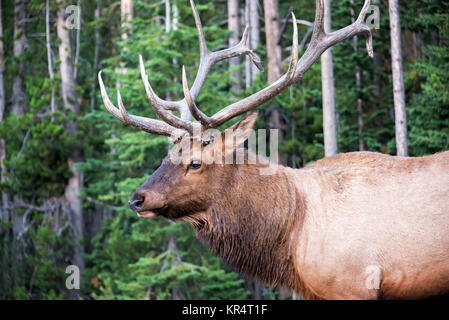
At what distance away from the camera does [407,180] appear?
4766 mm

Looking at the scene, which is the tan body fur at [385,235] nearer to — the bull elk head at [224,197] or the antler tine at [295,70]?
the bull elk head at [224,197]

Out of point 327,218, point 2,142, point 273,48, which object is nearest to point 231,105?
point 327,218

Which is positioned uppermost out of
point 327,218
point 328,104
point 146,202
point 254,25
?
point 254,25

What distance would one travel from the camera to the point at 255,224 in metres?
5.08

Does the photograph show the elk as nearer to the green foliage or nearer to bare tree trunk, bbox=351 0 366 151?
the green foliage

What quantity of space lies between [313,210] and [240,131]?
92cm

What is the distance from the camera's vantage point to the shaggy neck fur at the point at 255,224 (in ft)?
16.4

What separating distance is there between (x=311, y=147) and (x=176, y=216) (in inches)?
317

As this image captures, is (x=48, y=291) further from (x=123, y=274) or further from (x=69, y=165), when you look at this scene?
(x=69, y=165)

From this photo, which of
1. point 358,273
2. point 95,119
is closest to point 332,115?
point 358,273

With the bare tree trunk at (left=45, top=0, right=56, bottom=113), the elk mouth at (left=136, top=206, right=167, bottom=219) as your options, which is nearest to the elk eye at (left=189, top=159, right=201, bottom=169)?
the elk mouth at (left=136, top=206, right=167, bottom=219)

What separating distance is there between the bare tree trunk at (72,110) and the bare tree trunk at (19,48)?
51.0 inches
